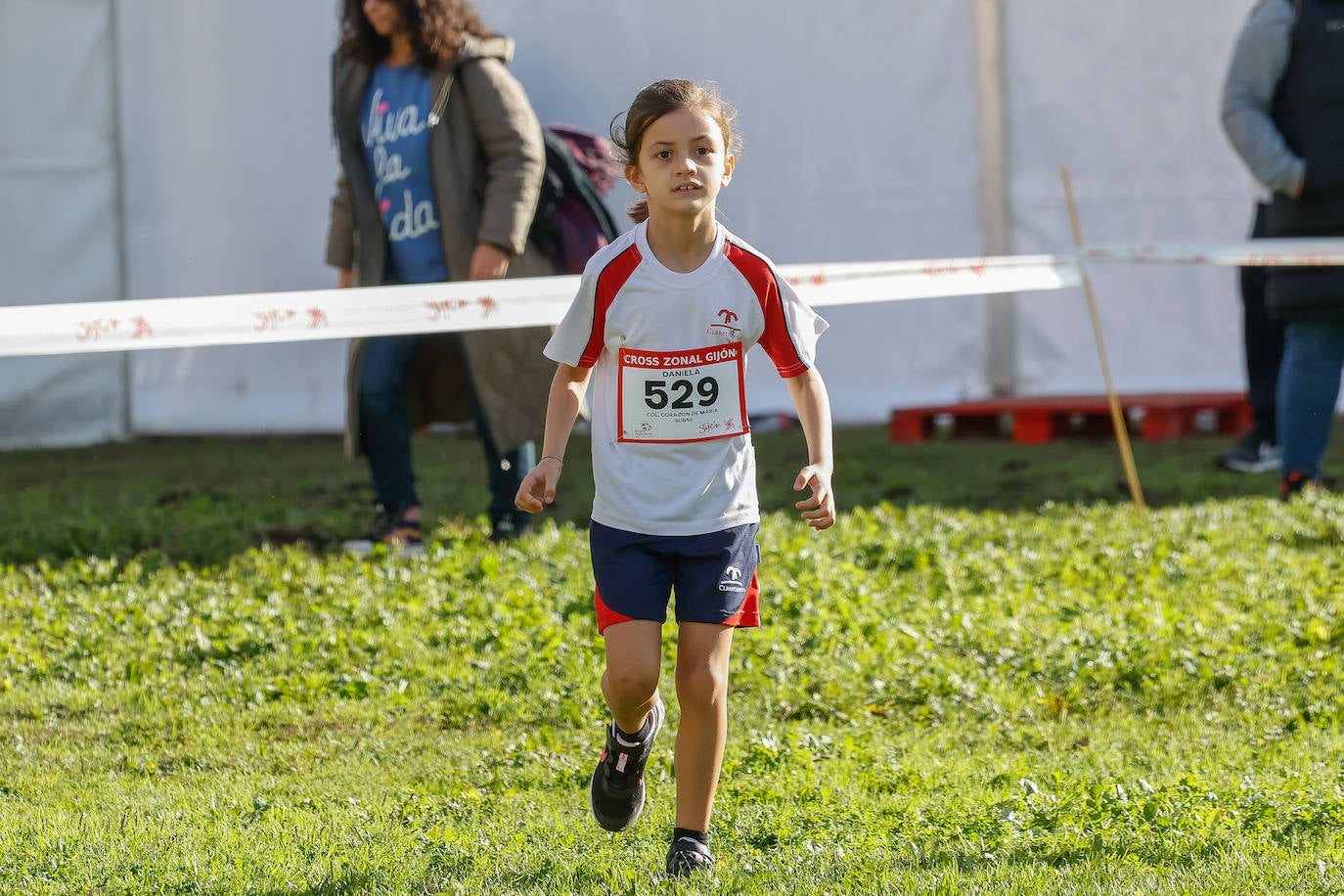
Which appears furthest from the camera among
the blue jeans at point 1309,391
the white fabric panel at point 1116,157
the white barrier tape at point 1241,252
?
the white fabric panel at point 1116,157

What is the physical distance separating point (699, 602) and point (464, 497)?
4.31 metres

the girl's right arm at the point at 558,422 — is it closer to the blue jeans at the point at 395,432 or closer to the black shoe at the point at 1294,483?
the blue jeans at the point at 395,432

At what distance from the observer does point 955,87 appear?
32.1 ft

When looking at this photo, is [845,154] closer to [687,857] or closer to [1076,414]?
[1076,414]

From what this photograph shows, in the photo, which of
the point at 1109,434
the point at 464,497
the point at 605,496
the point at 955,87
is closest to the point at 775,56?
the point at 955,87

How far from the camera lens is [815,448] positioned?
10.5 ft

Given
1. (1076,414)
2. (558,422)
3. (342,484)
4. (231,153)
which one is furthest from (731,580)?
(231,153)

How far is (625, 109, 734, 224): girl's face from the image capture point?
310 centimetres

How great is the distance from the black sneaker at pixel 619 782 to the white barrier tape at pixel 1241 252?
4124mm

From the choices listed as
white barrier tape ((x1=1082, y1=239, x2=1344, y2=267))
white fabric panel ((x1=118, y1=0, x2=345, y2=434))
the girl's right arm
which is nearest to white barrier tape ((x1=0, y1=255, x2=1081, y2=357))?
white barrier tape ((x1=1082, y1=239, x2=1344, y2=267))

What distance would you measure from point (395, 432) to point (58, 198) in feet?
15.3

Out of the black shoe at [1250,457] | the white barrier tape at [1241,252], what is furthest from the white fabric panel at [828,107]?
the white barrier tape at [1241,252]

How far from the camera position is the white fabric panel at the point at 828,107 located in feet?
32.2

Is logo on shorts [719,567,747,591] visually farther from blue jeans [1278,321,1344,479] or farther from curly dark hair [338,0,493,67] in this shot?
blue jeans [1278,321,1344,479]
